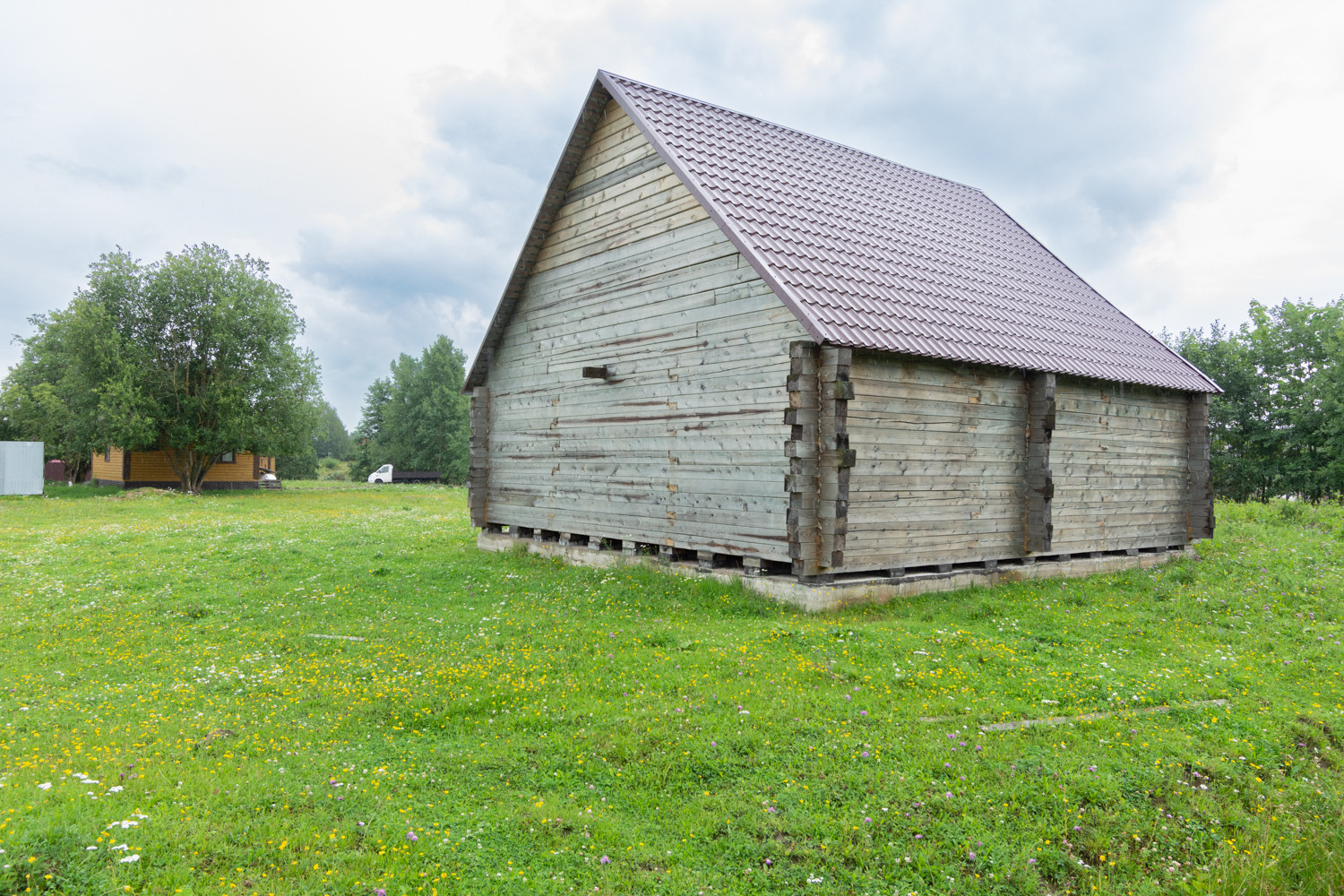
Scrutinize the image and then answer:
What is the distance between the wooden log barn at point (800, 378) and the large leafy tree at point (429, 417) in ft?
158

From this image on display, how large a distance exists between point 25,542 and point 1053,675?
24.0m

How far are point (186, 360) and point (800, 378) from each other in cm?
3992

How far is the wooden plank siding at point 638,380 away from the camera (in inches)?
488

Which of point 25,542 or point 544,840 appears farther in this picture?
point 25,542

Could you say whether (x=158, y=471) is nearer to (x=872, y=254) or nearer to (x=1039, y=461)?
(x=872, y=254)

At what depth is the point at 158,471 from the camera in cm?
4534

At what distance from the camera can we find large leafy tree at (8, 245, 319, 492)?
38.1m

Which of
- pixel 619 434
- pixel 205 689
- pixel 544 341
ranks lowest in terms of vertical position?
pixel 205 689

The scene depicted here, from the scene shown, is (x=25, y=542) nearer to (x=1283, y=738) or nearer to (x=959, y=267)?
(x=959, y=267)

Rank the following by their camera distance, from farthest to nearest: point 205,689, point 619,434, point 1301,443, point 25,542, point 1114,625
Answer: point 1301,443 → point 25,542 → point 619,434 → point 1114,625 → point 205,689

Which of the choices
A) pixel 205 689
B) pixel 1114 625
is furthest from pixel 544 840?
pixel 1114 625

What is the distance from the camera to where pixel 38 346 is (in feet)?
165

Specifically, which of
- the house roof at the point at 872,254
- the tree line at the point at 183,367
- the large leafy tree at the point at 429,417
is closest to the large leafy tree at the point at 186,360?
the tree line at the point at 183,367

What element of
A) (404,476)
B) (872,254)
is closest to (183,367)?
(404,476)
